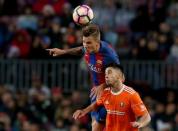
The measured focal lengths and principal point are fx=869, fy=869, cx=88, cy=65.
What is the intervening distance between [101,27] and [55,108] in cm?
309

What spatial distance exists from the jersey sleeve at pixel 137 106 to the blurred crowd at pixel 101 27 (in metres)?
7.92

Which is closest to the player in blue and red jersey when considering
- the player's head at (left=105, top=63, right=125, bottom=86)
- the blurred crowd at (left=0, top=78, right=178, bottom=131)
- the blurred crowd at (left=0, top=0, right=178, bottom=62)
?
the player's head at (left=105, top=63, right=125, bottom=86)

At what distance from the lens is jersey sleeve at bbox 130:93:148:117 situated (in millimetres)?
14758

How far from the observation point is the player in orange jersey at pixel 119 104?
14844mm

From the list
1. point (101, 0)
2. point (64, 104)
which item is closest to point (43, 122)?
point (64, 104)

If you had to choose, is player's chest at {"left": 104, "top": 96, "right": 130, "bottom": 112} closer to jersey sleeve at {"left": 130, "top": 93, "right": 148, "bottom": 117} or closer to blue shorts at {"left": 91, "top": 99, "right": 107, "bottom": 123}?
jersey sleeve at {"left": 130, "top": 93, "right": 148, "bottom": 117}

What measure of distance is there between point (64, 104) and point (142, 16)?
3769 mm

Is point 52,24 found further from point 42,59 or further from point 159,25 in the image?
point 159,25

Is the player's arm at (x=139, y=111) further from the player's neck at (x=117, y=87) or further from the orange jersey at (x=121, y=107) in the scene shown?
the player's neck at (x=117, y=87)

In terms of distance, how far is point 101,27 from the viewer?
24.5m

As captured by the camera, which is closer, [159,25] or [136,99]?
[136,99]

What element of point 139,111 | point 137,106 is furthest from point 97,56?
point 139,111

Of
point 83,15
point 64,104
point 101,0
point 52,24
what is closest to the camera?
point 83,15

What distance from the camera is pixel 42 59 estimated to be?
23.6 metres
